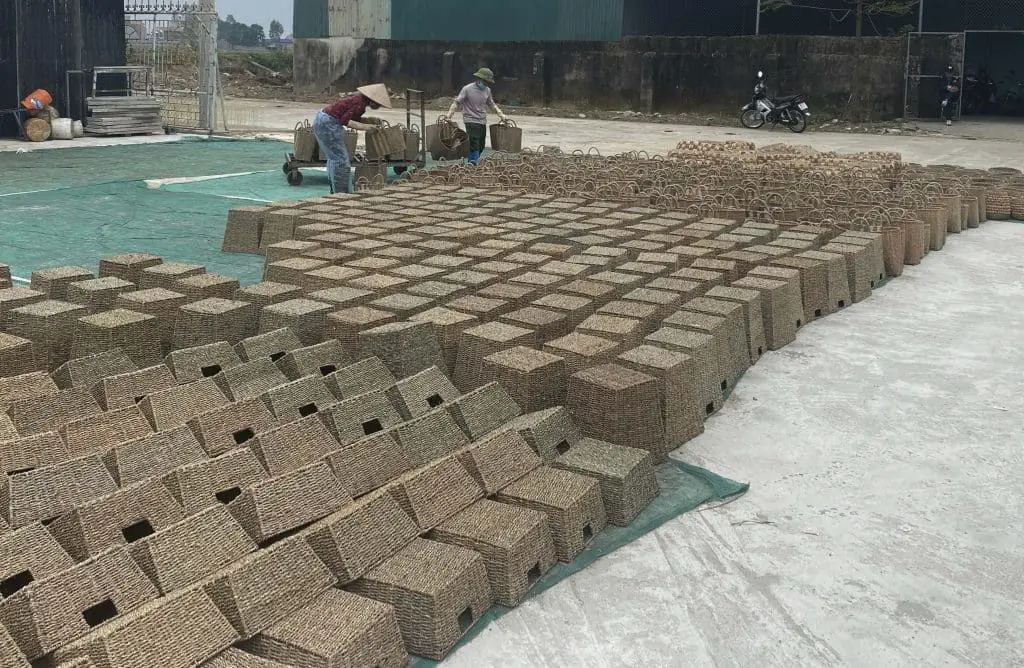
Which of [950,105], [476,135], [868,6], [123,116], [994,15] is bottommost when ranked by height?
[476,135]

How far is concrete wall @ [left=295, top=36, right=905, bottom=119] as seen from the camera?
2566cm

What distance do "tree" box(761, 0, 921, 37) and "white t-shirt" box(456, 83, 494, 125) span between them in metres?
15.4

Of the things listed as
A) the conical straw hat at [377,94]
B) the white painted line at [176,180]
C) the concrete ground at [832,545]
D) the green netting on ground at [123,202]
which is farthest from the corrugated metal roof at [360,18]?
the concrete ground at [832,545]

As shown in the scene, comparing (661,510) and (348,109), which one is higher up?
(348,109)

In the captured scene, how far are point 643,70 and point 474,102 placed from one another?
50.5ft

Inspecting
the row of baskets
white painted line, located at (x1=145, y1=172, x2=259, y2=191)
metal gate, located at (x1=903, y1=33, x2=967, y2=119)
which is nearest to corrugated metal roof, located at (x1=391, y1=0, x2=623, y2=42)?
metal gate, located at (x1=903, y1=33, x2=967, y2=119)

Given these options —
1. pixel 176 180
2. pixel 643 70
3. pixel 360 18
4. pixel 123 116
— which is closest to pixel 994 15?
pixel 643 70

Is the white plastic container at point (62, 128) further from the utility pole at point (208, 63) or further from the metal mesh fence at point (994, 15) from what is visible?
the metal mesh fence at point (994, 15)

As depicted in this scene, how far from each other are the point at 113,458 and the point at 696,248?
Result: 5011 millimetres

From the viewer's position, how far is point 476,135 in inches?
570

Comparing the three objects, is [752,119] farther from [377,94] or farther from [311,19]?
[377,94]

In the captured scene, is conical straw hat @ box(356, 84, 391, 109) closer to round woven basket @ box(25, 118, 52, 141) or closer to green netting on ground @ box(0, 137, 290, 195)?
green netting on ground @ box(0, 137, 290, 195)

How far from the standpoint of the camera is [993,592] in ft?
12.1

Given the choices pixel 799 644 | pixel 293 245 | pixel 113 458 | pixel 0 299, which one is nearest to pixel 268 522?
pixel 113 458
